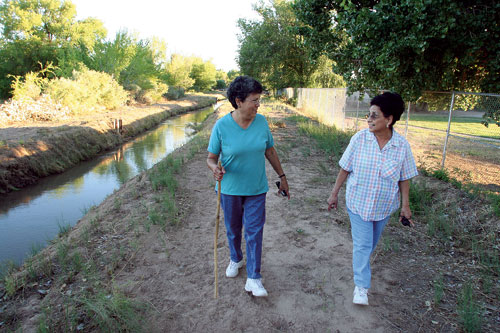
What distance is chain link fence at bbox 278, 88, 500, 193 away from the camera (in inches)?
290

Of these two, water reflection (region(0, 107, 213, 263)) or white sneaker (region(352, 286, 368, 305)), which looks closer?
white sneaker (region(352, 286, 368, 305))

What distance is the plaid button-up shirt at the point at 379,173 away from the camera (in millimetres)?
2836

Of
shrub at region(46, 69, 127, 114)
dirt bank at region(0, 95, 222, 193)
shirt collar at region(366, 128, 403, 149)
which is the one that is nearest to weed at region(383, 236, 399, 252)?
shirt collar at region(366, 128, 403, 149)

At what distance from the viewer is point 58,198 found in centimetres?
1028

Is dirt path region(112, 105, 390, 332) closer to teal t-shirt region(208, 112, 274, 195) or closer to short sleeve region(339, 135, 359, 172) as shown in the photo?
teal t-shirt region(208, 112, 274, 195)

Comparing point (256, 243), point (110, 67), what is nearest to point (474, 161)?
point (256, 243)

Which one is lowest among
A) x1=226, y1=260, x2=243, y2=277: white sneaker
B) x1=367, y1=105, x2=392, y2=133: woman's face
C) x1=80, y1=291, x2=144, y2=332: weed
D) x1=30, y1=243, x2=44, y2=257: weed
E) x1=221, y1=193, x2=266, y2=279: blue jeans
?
x1=30, y1=243, x2=44, y2=257: weed

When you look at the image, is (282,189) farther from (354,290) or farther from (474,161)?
(474,161)

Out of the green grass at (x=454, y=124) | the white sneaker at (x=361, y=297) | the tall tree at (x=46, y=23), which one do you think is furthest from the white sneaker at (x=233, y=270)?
the tall tree at (x=46, y=23)

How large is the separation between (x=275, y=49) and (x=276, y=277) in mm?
30778

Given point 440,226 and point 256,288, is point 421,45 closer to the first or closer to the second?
point 440,226

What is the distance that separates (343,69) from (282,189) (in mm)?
6298

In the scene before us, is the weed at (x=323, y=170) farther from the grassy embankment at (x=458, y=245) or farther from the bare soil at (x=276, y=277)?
the bare soil at (x=276, y=277)

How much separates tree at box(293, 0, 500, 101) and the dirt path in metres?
3.63
